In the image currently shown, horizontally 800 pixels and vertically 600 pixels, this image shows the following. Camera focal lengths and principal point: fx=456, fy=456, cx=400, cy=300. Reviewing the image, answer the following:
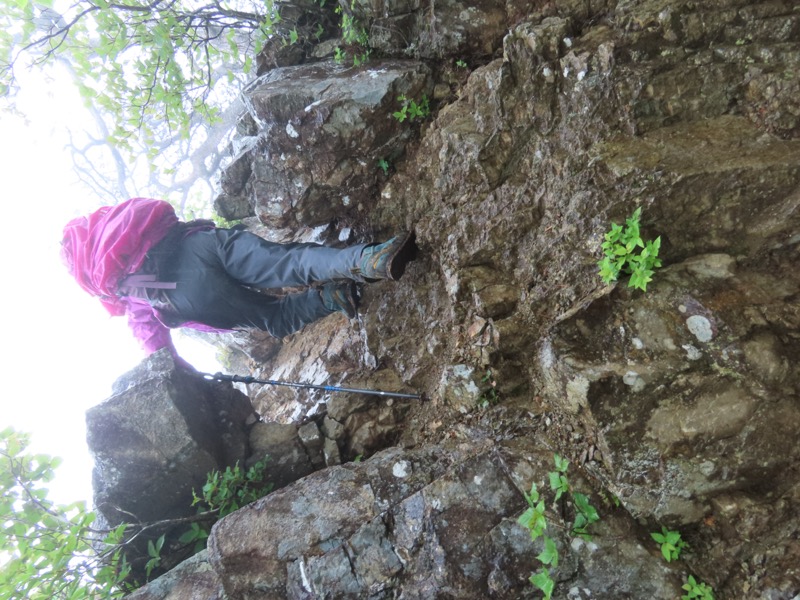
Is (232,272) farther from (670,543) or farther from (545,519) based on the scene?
(670,543)

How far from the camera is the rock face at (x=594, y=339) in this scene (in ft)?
8.47

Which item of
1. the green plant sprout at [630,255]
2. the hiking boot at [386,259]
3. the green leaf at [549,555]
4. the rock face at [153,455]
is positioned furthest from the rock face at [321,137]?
the green leaf at [549,555]

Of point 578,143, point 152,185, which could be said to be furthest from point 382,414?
point 152,185

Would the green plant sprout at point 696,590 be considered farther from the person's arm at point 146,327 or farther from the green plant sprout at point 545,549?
the person's arm at point 146,327

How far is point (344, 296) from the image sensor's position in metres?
4.83

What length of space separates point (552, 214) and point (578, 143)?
55cm

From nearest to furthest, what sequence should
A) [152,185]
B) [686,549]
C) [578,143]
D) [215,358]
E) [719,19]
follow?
[686,549], [719,19], [578,143], [215,358], [152,185]

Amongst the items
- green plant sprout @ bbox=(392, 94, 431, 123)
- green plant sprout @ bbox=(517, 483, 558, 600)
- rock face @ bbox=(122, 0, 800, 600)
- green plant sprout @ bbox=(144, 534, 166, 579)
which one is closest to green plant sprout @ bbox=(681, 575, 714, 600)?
rock face @ bbox=(122, 0, 800, 600)

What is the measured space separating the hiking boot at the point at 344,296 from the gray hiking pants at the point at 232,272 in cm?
25

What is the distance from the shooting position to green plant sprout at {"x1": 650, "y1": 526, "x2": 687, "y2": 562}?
8.41 feet

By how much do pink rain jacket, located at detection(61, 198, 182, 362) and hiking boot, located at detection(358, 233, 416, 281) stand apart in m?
2.28

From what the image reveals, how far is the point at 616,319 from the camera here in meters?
2.92

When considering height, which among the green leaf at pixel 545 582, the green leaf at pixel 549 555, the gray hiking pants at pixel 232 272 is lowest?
the green leaf at pixel 545 582

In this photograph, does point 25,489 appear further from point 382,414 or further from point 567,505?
→ point 567,505
